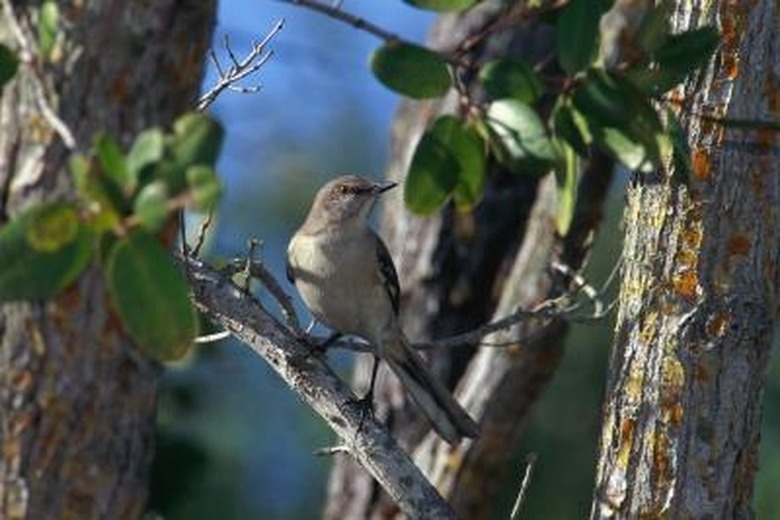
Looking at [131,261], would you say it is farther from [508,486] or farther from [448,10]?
[508,486]

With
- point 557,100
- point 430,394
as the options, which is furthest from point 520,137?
point 430,394

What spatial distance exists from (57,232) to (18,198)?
1.68 metres

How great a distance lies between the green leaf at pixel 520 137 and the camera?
3.04 meters

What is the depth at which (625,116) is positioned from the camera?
2.84 meters

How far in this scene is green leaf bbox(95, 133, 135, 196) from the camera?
2.29m

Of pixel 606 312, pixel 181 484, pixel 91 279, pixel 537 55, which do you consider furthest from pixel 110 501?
pixel 537 55

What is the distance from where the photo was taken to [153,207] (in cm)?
224

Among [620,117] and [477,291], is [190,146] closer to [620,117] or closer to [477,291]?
[620,117]

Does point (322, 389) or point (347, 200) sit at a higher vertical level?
point (347, 200)

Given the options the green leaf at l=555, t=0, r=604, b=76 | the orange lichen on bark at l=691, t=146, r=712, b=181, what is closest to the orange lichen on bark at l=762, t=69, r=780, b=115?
the orange lichen on bark at l=691, t=146, r=712, b=181

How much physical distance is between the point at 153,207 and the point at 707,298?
179cm

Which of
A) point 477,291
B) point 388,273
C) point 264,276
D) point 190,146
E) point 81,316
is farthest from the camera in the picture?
point 477,291

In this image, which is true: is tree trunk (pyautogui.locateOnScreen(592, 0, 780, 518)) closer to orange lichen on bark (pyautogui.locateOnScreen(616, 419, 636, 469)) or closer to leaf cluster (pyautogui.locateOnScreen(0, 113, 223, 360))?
orange lichen on bark (pyautogui.locateOnScreen(616, 419, 636, 469))

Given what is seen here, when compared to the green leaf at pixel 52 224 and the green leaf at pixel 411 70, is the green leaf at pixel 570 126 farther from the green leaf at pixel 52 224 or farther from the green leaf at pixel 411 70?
the green leaf at pixel 52 224
